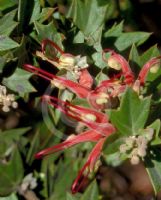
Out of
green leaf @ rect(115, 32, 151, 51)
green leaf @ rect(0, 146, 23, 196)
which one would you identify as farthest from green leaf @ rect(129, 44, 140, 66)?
green leaf @ rect(0, 146, 23, 196)

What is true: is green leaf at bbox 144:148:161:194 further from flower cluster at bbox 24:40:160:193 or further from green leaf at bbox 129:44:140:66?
green leaf at bbox 129:44:140:66

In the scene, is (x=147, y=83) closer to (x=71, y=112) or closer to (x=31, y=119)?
(x=71, y=112)

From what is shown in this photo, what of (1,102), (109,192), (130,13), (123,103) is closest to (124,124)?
(123,103)

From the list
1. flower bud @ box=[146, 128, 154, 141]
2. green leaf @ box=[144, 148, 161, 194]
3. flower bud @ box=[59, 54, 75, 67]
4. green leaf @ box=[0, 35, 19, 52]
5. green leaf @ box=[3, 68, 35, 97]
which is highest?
green leaf @ box=[0, 35, 19, 52]

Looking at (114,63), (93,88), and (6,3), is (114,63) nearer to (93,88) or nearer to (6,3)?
(93,88)

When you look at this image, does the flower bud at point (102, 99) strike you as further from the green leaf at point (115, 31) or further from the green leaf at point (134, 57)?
the green leaf at point (115, 31)
